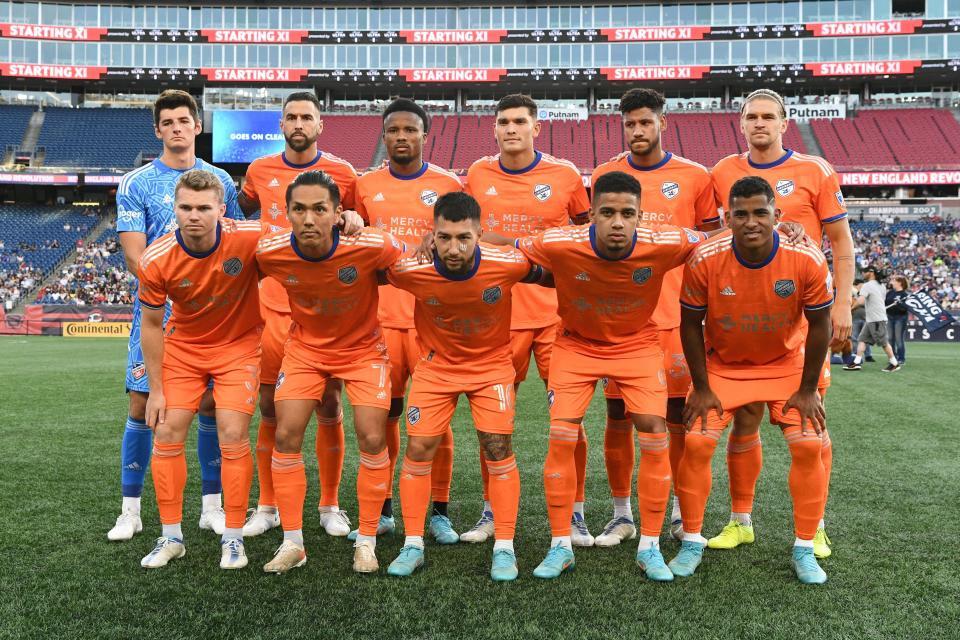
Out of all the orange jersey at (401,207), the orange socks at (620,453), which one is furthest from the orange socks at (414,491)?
the orange socks at (620,453)

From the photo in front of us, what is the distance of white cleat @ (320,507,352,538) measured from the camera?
4457 millimetres

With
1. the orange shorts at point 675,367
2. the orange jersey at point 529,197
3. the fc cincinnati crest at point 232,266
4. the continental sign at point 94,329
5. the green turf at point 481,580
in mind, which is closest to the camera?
the green turf at point 481,580

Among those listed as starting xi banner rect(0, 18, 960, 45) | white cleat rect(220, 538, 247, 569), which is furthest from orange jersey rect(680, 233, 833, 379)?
starting xi banner rect(0, 18, 960, 45)

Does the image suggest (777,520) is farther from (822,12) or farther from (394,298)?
(822,12)

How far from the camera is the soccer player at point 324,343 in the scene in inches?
153

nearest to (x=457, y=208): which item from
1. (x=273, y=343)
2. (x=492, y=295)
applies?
(x=492, y=295)

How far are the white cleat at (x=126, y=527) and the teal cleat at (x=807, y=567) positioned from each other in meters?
3.70

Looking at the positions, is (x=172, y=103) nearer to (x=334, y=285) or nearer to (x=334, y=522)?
(x=334, y=285)

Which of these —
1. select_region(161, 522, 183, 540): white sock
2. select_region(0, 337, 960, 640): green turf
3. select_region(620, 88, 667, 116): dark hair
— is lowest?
select_region(0, 337, 960, 640): green turf

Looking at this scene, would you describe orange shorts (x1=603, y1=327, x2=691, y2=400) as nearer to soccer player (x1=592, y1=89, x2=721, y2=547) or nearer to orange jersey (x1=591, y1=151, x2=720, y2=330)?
soccer player (x1=592, y1=89, x2=721, y2=547)

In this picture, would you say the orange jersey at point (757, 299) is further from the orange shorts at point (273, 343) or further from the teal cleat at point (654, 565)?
the orange shorts at point (273, 343)

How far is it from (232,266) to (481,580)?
2.17 meters

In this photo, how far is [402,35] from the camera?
42.3 metres

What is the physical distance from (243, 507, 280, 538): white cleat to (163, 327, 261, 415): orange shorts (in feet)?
2.77
